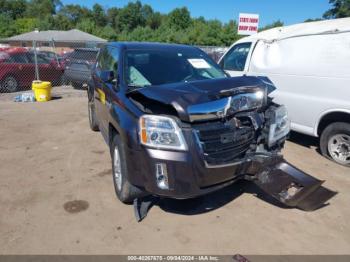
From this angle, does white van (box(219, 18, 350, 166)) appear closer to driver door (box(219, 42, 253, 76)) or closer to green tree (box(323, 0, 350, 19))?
driver door (box(219, 42, 253, 76))

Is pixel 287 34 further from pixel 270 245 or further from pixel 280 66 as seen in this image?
pixel 270 245

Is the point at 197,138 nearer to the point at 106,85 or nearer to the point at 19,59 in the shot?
the point at 106,85

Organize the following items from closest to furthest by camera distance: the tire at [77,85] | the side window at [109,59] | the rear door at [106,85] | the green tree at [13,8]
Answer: the rear door at [106,85] → the side window at [109,59] → the tire at [77,85] → the green tree at [13,8]

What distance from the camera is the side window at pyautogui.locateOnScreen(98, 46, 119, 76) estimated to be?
4508 mm

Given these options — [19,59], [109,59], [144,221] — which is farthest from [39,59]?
[144,221]

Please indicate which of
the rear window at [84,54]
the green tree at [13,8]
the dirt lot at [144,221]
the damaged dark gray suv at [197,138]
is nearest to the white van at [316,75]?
the dirt lot at [144,221]

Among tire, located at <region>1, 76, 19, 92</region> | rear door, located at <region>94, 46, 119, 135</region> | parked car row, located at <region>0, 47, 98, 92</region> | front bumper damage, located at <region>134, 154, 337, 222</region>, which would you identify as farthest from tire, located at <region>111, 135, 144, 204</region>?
tire, located at <region>1, 76, 19, 92</region>

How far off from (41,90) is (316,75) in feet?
27.5

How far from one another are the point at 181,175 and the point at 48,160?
307 centimetres

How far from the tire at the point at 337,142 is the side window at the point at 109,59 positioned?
356 centimetres

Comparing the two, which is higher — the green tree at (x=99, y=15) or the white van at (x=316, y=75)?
the green tree at (x=99, y=15)

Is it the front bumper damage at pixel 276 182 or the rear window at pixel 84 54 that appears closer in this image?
the front bumper damage at pixel 276 182

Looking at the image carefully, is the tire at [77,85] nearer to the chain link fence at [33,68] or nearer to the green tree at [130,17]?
the chain link fence at [33,68]

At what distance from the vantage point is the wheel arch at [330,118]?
5.00 m
